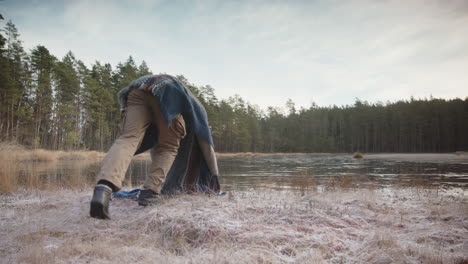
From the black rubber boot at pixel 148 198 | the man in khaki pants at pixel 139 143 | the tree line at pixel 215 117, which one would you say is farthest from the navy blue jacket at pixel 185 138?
the tree line at pixel 215 117

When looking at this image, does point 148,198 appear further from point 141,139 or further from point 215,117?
point 215,117

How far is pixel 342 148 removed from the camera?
74.1 m

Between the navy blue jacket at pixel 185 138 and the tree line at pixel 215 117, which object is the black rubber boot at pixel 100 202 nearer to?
the navy blue jacket at pixel 185 138

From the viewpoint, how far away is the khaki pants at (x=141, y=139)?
2281mm

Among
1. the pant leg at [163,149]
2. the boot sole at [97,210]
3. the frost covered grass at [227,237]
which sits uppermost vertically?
the pant leg at [163,149]

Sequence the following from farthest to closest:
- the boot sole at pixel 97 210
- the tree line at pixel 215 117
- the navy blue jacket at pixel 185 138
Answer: the tree line at pixel 215 117, the navy blue jacket at pixel 185 138, the boot sole at pixel 97 210

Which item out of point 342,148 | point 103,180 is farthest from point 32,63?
point 342,148

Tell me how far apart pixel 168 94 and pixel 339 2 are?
10.6 m

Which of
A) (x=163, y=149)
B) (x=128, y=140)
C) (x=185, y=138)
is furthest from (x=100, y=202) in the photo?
(x=185, y=138)

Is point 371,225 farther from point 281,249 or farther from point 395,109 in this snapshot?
point 395,109

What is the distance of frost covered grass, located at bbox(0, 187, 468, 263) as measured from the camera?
4.99ft

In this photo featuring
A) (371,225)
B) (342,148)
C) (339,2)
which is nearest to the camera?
(371,225)

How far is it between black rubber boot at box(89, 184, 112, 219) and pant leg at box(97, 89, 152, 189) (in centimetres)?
9

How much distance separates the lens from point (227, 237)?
185cm
